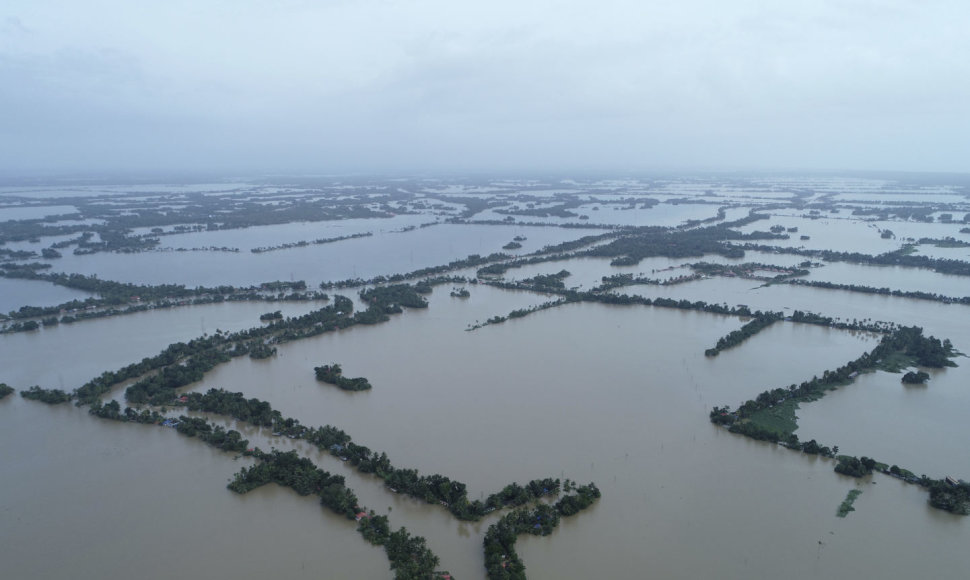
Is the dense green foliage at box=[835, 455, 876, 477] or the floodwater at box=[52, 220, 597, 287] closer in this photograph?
the dense green foliage at box=[835, 455, 876, 477]

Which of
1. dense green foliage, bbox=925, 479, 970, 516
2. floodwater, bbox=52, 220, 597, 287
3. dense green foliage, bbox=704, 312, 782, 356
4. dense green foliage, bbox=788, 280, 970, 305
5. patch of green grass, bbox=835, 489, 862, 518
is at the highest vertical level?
floodwater, bbox=52, 220, 597, 287

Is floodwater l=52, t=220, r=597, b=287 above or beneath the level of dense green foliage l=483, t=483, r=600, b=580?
above

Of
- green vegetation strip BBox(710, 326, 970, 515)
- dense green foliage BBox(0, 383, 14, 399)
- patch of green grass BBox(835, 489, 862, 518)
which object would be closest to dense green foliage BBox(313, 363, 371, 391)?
dense green foliage BBox(0, 383, 14, 399)

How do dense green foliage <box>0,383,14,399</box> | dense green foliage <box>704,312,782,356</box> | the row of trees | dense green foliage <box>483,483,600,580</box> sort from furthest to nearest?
the row of trees, dense green foliage <box>704,312,782,356</box>, dense green foliage <box>0,383,14,399</box>, dense green foliage <box>483,483,600,580</box>

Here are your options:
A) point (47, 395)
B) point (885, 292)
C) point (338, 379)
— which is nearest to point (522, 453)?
point (338, 379)

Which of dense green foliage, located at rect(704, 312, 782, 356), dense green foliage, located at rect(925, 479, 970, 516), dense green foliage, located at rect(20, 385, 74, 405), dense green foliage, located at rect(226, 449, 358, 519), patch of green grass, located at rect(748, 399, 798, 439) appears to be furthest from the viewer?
dense green foliage, located at rect(704, 312, 782, 356)

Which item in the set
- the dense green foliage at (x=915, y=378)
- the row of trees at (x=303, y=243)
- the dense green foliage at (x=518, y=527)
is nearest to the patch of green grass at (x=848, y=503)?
the dense green foliage at (x=518, y=527)

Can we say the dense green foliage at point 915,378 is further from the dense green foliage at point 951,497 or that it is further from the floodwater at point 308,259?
the floodwater at point 308,259

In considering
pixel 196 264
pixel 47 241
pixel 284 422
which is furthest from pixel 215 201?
pixel 284 422

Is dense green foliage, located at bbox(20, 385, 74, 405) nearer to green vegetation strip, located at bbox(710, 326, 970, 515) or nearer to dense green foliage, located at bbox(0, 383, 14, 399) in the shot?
dense green foliage, located at bbox(0, 383, 14, 399)
